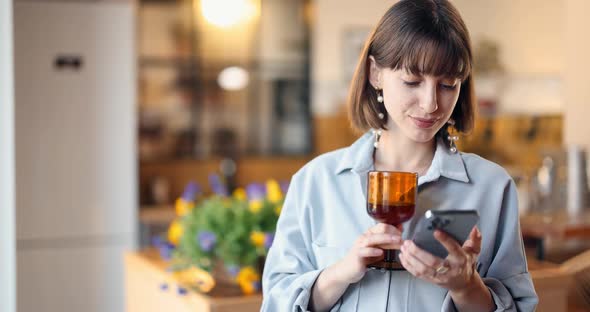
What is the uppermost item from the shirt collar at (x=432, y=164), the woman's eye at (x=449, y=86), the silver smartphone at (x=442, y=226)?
the woman's eye at (x=449, y=86)

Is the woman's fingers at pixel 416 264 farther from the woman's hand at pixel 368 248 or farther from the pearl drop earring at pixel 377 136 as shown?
the pearl drop earring at pixel 377 136

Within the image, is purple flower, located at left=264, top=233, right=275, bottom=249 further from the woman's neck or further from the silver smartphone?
the silver smartphone

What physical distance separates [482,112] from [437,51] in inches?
171

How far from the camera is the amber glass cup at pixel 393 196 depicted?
1226 mm

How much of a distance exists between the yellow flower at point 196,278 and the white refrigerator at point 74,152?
1670mm

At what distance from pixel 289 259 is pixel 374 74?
1.23 feet

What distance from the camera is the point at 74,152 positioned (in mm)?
4133

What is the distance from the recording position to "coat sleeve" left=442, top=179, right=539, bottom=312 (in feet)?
4.44

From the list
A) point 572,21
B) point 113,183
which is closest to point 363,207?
point 113,183

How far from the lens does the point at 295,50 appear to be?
5.37 meters

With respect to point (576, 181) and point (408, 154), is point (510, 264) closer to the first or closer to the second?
point (408, 154)

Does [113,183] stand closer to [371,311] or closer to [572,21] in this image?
[572,21]

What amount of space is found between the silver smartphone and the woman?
0.06 ft

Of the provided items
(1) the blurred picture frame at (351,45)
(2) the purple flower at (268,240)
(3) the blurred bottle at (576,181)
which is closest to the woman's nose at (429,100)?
(2) the purple flower at (268,240)
